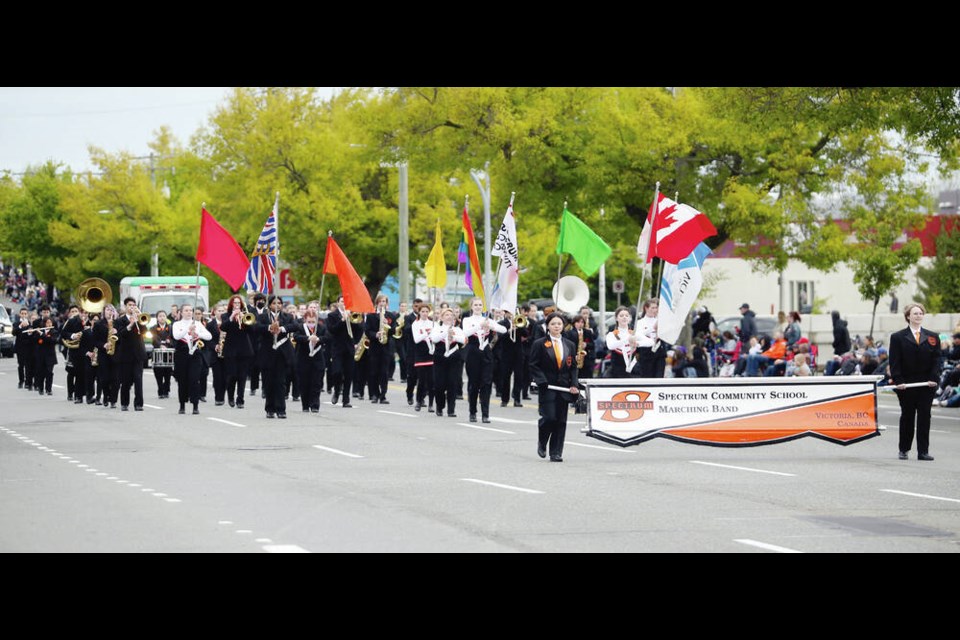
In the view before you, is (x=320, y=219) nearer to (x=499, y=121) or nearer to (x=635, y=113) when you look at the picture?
(x=499, y=121)

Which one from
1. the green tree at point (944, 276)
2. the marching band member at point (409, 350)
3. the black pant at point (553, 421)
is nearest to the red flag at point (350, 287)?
the marching band member at point (409, 350)

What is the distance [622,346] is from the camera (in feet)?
77.8

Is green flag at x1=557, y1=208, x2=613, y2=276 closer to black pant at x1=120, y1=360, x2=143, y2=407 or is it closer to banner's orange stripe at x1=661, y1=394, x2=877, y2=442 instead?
black pant at x1=120, y1=360, x2=143, y2=407

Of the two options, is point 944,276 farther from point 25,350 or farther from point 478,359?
point 478,359

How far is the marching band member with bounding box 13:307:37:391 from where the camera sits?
113 feet

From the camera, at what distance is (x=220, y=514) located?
12.9 metres

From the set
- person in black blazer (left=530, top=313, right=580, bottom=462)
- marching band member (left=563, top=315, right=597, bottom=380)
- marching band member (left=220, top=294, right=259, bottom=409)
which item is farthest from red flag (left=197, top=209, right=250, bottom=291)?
person in black blazer (left=530, top=313, right=580, bottom=462)

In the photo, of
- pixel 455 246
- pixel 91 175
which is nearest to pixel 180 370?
pixel 455 246

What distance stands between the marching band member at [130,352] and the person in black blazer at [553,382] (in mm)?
10253

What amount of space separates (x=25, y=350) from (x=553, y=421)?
2047cm

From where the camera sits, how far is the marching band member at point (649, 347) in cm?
2375

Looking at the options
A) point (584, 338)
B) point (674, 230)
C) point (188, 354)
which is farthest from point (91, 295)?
point (674, 230)

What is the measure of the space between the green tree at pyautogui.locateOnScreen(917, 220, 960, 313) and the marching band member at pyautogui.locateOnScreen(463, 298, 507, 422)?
3757cm

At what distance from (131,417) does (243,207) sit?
2825 centimetres
